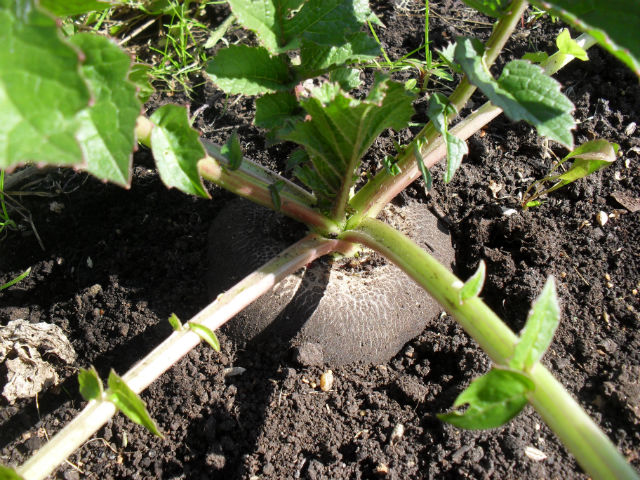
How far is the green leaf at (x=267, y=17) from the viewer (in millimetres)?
1356

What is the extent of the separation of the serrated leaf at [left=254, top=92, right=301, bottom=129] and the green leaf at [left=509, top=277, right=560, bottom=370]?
789mm

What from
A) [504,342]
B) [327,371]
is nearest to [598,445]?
[504,342]

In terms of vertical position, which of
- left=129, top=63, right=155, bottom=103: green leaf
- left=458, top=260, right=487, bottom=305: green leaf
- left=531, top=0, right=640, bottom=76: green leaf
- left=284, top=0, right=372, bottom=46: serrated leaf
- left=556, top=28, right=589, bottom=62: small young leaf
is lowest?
left=129, top=63, right=155, bottom=103: green leaf

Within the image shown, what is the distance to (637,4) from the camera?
0.95 metres

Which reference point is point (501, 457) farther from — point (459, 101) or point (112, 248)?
point (112, 248)

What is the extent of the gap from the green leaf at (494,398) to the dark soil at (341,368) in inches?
24.1

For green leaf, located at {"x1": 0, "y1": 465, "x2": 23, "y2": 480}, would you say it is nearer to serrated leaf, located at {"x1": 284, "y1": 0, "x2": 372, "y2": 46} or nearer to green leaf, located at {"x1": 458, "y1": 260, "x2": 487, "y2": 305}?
green leaf, located at {"x1": 458, "y1": 260, "x2": 487, "y2": 305}

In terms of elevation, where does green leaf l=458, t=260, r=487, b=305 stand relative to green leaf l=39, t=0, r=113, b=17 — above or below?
below

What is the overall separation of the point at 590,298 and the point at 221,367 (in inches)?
45.5

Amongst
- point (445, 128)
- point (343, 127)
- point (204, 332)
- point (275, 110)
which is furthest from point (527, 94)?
point (204, 332)

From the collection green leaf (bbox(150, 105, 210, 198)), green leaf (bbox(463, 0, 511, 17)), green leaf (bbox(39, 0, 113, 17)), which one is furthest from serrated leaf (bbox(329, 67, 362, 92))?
green leaf (bbox(39, 0, 113, 17))

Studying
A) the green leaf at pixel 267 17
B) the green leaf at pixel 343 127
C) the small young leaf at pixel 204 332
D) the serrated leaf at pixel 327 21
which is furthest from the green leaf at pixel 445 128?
the small young leaf at pixel 204 332

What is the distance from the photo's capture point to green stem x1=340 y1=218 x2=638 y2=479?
903 millimetres

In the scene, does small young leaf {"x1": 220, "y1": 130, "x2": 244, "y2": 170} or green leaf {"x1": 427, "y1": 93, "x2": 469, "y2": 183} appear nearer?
green leaf {"x1": 427, "y1": 93, "x2": 469, "y2": 183}
